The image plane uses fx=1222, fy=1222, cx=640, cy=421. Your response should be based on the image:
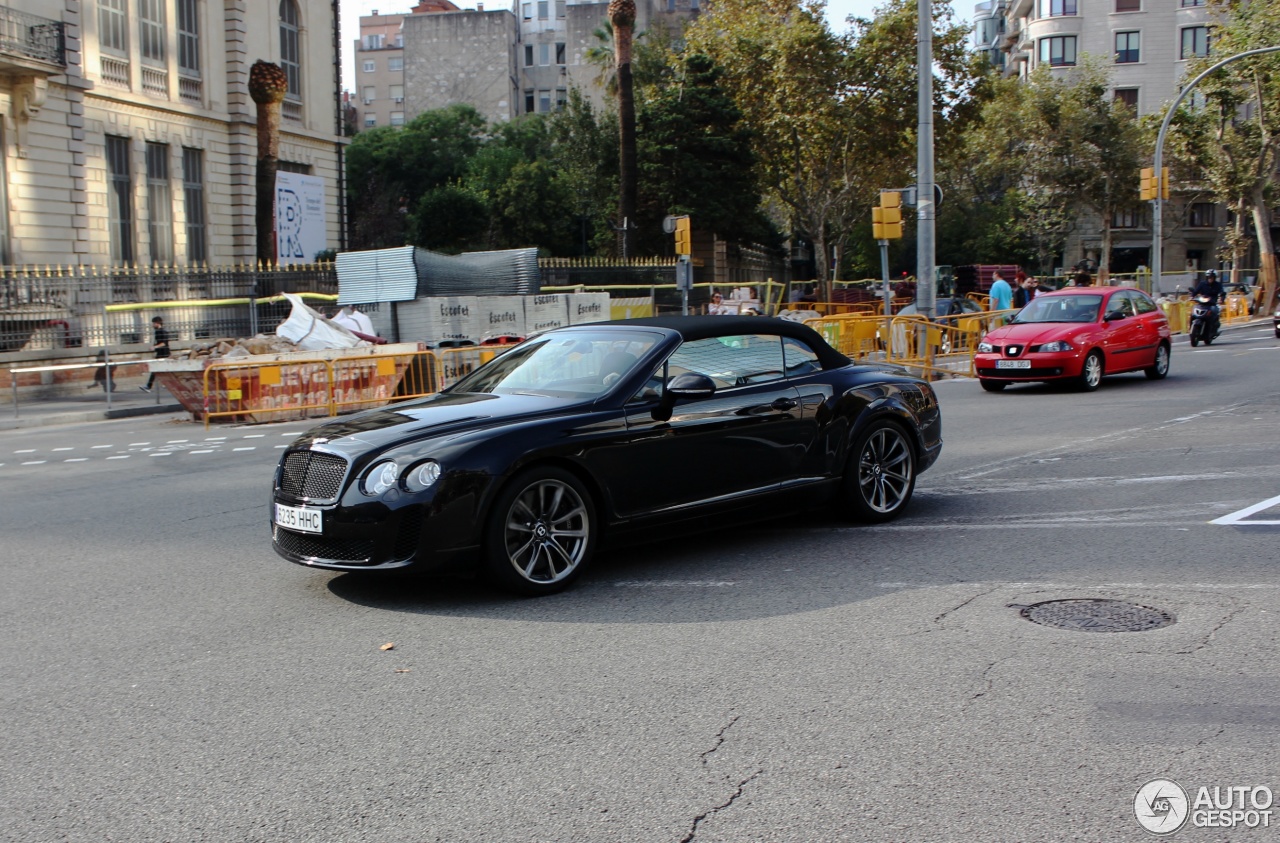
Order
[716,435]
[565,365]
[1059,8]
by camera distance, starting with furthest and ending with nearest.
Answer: [1059,8], [565,365], [716,435]

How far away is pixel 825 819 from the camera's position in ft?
11.9

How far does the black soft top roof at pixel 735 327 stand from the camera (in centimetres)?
741

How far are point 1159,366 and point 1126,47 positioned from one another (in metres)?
62.4

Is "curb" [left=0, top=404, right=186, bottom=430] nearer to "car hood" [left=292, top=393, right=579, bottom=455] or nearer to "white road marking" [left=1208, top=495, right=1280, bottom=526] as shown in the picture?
"car hood" [left=292, top=393, right=579, bottom=455]

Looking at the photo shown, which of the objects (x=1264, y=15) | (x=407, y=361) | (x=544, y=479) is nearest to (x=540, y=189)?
(x=1264, y=15)

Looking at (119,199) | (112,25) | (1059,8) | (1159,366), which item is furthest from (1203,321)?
(1059,8)

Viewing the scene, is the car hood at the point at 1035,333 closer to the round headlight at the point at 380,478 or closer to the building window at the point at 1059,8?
the round headlight at the point at 380,478

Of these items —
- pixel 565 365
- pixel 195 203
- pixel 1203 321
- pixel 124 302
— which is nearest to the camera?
pixel 565 365

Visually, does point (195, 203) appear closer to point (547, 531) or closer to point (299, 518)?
point (299, 518)

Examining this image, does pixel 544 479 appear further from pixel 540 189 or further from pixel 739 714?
pixel 540 189

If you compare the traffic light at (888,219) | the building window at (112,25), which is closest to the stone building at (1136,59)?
the building window at (112,25)

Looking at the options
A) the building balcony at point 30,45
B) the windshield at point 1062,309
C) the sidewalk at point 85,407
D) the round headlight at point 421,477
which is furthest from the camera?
the building balcony at point 30,45

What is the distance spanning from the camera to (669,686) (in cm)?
488

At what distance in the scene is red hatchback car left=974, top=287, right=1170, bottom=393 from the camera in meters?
17.3
